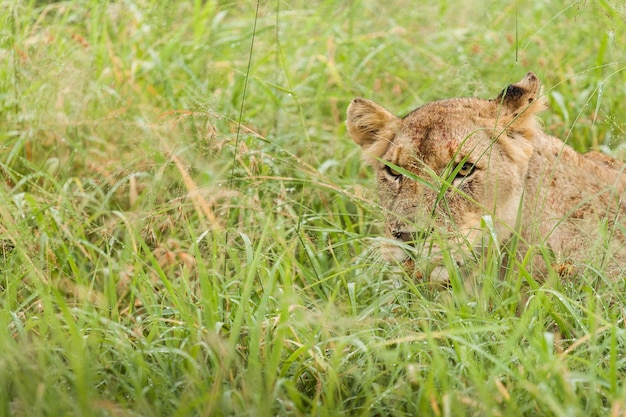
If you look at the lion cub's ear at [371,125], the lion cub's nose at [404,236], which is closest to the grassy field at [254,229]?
the lion cub's nose at [404,236]

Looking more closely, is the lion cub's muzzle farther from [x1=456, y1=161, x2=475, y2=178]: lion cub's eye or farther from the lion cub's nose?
[x1=456, y1=161, x2=475, y2=178]: lion cub's eye

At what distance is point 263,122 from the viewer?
275 inches

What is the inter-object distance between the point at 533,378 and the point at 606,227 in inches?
54.2

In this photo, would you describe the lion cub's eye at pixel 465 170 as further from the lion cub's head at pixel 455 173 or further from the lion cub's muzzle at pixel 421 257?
the lion cub's muzzle at pixel 421 257

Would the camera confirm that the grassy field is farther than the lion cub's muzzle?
No

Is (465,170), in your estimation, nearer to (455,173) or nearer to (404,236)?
(455,173)

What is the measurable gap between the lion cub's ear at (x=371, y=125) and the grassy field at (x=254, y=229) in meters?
0.31

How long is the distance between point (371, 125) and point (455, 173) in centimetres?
93

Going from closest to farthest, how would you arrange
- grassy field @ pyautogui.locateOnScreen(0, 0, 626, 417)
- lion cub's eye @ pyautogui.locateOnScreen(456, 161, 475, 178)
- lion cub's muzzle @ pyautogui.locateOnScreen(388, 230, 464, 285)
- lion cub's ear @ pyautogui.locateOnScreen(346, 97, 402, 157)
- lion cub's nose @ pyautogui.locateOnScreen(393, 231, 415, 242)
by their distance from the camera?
grassy field @ pyautogui.locateOnScreen(0, 0, 626, 417)
lion cub's muzzle @ pyautogui.locateOnScreen(388, 230, 464, 285)
lion cub's nose @ pyautogui.locateOnScreen(393, 231, 415, 242)
lion cub's eye @ pyautogui.locateOnScreen(456, 161, 475, 178)
lion cub's ear @ pyautogui.locateOnScreen(346, 97, 402, 157)

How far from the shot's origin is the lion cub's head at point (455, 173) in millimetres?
4520

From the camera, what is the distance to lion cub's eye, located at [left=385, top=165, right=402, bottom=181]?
198 inches

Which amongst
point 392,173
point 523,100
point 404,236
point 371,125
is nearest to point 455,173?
point 404,236

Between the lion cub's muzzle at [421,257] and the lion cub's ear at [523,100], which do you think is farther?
the lion cub's ear at [523,100]

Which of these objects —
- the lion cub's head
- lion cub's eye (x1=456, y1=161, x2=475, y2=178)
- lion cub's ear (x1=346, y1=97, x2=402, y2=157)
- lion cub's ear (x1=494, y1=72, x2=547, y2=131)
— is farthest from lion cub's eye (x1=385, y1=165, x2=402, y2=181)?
lion cub's ear (x1=494, y1=72, x2=547, y2=131)
